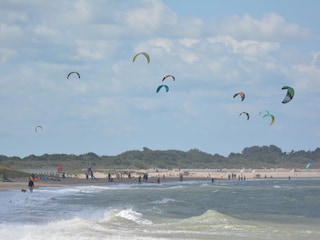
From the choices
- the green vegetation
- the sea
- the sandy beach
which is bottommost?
the sea

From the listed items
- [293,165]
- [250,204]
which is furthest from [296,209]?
[293,165]

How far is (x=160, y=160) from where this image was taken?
169 meters

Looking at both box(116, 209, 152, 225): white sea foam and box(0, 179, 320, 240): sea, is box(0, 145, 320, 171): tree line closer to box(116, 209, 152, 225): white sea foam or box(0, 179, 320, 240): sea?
box(0, 179, 320, 240): sea

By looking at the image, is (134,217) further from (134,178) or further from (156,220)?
(134,178)

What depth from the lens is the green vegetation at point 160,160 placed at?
141 metres

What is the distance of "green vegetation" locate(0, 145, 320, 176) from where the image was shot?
5540 inches

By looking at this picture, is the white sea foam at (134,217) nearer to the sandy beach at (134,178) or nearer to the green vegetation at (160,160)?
the sandy beach at (134,178)

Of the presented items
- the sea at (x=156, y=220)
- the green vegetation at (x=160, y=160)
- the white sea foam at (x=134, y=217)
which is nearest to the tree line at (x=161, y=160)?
the green vegetation at (x=160, y=160)

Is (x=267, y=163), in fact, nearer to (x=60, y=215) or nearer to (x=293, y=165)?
Answer: (x=293, y=165)

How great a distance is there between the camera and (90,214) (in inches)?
1303

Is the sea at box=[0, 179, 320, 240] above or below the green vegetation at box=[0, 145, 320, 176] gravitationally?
below

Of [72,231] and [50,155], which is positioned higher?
[50,155]

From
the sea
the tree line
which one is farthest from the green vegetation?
the sea

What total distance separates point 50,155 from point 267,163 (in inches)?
2167
